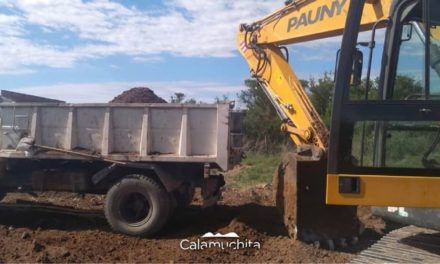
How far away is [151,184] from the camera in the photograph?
8.56 metres

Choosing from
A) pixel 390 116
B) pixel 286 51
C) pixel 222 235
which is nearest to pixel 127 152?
pixel 222 235

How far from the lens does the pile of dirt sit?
10680 millimetres

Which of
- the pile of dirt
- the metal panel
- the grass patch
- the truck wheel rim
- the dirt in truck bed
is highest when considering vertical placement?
the pile of dirt

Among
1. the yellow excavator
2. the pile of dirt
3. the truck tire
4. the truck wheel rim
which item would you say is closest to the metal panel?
the truck tire

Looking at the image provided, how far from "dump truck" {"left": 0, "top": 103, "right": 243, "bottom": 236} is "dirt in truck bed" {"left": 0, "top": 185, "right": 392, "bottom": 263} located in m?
0.45

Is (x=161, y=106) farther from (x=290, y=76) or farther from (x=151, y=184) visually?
(x=290, y=76)

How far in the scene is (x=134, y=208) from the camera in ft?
28.8

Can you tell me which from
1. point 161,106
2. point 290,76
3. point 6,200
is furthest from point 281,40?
point 6,200

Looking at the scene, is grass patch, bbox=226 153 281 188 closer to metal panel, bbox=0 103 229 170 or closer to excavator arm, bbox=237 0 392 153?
excavator arm, bbox=237 0 392 153

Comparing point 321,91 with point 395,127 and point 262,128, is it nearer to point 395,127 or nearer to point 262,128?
point 262,128

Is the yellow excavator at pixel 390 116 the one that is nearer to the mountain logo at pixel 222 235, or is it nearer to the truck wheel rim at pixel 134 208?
the mountain logo at pixel 222 235

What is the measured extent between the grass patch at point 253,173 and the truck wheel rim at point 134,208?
5612mm

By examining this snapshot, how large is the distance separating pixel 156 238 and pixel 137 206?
0.60 meters

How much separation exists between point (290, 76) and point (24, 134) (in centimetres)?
447
